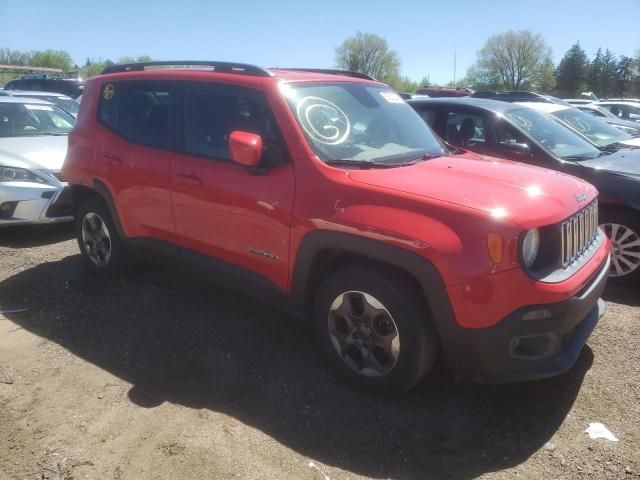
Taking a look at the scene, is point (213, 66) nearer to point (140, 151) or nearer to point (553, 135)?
point (140, 151)

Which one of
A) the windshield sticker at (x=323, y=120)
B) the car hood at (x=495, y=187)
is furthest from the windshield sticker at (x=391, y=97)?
the car hood at (x=495, y=187)

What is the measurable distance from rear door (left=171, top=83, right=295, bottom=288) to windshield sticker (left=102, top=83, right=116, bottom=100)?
1.06m

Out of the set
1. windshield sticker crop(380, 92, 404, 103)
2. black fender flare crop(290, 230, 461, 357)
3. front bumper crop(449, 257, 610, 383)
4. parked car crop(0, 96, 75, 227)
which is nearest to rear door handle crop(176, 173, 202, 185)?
black fender flare crop(290, 230, 461, 357)

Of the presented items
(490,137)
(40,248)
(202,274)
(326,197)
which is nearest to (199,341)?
(202,274)

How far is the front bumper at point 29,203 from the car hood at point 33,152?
321 mm

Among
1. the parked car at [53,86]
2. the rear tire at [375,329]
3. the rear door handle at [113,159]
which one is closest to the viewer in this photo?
the rear tire at [375,329]

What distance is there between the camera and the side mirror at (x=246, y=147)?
9.68ft

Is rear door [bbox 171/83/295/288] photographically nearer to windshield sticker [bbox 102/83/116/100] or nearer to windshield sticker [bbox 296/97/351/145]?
windshield sticker [bbox 296/97/351/145]

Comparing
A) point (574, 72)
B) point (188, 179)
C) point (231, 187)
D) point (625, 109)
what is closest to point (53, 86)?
point (188, 179)

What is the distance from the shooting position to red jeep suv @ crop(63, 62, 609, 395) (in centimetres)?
248

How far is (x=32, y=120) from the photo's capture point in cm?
720

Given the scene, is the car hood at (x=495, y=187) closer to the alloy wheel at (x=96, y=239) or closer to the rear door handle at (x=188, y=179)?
the rear door handle at (x=188, y=179)

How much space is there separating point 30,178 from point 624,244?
6.15 meters

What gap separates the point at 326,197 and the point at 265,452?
1.38 m
